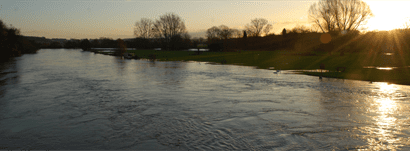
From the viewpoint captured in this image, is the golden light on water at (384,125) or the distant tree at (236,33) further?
the distant tree at (236,33)

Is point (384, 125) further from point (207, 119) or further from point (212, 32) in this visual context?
point (212, 32)

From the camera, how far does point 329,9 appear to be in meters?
67.8

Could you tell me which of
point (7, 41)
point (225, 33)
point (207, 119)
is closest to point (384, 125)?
point (207, 119)

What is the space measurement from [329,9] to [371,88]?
57425 mm

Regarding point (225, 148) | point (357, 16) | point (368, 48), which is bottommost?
point (225, 148)

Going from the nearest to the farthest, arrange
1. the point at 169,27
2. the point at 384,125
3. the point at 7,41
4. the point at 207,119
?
the point at 384,125, the point at 207,119, the point at 7,41, the point at 169,27

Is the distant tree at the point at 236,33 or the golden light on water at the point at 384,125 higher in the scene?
the distant tree at the point at 236,33

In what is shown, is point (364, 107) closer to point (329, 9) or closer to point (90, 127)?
point (90, 127)

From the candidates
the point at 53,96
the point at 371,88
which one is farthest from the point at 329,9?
the point at 53,96

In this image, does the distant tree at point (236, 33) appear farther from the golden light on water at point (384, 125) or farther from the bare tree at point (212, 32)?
the golden light on water at point (384, 125)

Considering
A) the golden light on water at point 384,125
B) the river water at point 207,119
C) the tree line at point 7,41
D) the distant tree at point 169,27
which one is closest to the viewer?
the golden light on water at point 384,125

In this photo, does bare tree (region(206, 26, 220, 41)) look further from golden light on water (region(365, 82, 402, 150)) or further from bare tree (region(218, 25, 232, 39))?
golden light on water (region(365, 82, 402, 150))

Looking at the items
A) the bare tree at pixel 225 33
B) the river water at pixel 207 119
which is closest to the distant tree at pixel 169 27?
the bare tree at pixel 225 33

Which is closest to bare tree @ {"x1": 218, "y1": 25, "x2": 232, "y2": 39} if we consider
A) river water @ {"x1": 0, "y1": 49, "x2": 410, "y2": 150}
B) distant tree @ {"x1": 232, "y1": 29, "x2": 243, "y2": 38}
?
distant tree @ {"x1": 232, "y1": 29, "x2": 243, "y2": 38}
